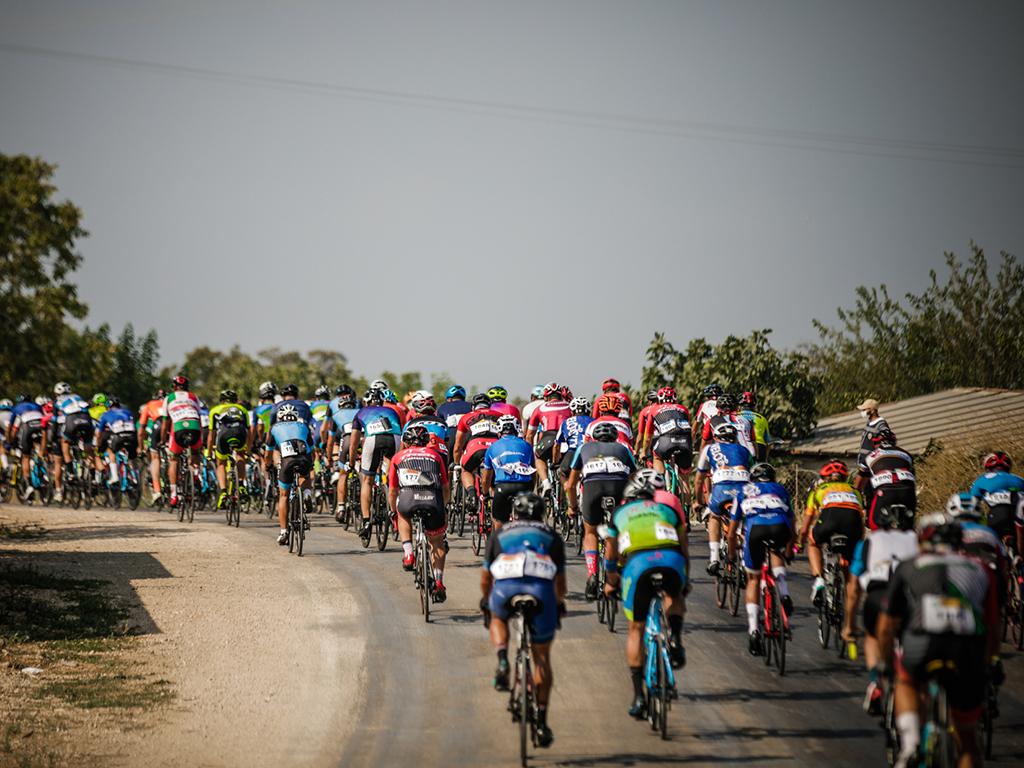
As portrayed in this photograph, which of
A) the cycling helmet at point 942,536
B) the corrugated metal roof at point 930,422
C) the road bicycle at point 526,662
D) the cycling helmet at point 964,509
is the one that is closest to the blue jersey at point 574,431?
the cycling helmet at point 964,509

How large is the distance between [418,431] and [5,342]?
900 cm

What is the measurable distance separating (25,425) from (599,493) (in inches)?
703

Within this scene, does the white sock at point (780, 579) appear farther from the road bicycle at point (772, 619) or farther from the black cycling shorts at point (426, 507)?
the black cycling shorts at point (426, 507)

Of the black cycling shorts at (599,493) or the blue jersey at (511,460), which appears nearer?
the black cycling shorts at (599,493)

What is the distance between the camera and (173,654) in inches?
517

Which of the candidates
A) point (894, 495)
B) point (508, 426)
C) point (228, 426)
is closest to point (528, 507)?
point (508, 426)

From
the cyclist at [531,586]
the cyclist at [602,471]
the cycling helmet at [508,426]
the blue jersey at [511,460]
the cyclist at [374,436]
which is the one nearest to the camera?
the cyclist at [531,586]

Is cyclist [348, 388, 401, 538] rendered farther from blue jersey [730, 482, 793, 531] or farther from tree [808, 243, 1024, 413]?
tree [808, 243, 1024, 413]

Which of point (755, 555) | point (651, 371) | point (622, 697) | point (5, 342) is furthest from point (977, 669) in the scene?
point (651, 371)

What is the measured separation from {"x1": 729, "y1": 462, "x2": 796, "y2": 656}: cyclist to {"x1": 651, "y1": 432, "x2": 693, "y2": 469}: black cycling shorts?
228 inches

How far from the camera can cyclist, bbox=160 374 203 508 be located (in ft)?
72.5

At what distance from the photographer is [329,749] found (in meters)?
9.94

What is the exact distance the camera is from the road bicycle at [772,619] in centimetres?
1229

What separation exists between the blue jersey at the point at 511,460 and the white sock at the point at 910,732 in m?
7.23
